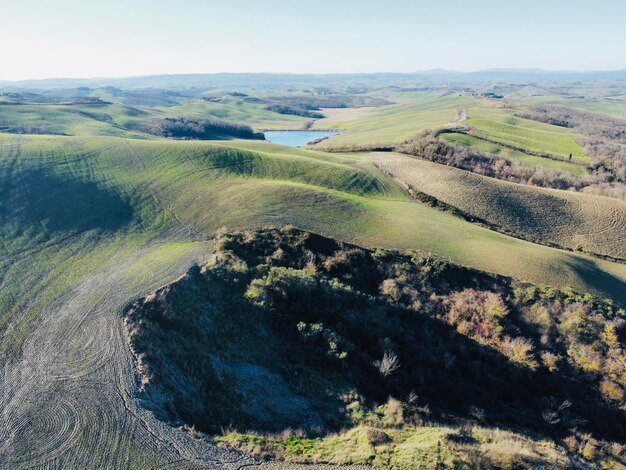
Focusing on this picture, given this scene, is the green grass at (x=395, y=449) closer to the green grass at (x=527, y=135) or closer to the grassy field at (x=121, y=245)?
the grassy field at (x=121, y=245)

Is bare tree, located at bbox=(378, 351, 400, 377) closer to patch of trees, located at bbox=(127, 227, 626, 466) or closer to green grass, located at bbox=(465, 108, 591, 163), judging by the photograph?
patch of trees, located at bbox=(127, 227, 626, 466)

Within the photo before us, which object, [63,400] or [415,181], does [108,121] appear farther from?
[63,400]

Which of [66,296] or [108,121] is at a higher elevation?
[108,121]

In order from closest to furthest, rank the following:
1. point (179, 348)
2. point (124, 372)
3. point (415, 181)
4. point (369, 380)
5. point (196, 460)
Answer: point (196, 460), point (124, 372), point (179, 348), point (369, 380), point (415, 181)

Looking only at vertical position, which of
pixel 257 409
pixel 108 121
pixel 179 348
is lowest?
pixel 257 409

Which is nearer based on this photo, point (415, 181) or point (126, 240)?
point (126, 240)

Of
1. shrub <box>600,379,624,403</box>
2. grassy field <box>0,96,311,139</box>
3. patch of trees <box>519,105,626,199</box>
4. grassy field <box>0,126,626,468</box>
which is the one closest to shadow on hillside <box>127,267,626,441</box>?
shrub <box>600,379,624,403</box>

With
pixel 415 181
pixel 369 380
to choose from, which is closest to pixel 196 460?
pixel 369 380
